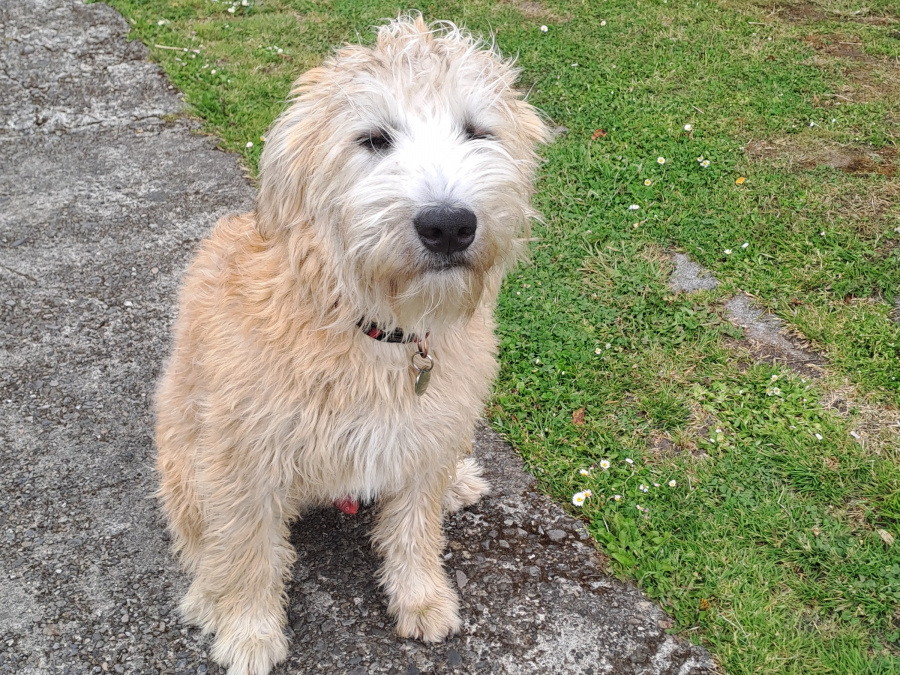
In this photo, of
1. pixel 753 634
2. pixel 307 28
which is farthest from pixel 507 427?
pixel 307 28

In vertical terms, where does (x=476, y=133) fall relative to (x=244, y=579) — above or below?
above

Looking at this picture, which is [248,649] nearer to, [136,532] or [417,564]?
A: [417,564]

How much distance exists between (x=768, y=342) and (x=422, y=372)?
238 centimetres

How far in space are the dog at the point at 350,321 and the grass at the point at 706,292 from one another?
1055 mm

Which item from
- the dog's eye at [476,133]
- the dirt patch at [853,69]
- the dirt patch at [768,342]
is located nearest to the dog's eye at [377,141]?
the dog's eye at [476,133]

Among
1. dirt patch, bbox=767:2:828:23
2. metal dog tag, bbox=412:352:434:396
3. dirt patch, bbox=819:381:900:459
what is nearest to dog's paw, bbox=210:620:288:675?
metal dog tag, bbox=412:352:434:396

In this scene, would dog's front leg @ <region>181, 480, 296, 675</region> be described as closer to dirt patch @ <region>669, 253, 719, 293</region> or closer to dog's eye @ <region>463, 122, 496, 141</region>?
dog's eye @ <region>463, 122, 496, 141</region>

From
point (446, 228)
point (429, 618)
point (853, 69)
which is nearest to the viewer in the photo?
point (446, 228)

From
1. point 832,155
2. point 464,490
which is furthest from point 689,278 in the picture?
point 464,490

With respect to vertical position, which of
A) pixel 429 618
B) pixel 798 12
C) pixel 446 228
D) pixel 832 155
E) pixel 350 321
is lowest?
pixel 429 618

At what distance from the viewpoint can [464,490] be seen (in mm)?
3217

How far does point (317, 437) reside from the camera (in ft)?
7.57

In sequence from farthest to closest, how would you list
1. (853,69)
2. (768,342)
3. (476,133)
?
(853,69) < (768,342) < (476,133)

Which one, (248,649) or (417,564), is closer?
(248,649)
